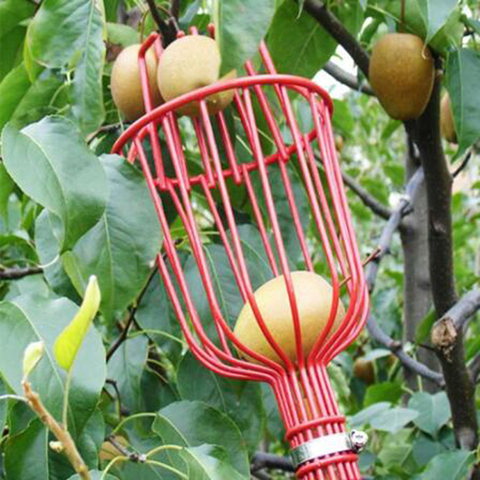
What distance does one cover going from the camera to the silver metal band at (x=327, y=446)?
0.75 metres

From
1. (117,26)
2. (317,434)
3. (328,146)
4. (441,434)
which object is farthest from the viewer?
(441,434)

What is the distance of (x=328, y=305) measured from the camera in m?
0.78

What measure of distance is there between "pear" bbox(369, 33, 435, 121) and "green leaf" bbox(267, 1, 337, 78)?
0.41 ft

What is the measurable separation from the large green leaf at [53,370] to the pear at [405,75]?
0.62 m

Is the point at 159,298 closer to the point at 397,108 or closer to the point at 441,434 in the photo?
the point at 397,108

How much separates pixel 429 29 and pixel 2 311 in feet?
1.70

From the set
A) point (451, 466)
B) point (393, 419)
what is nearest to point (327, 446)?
point (451, 466)

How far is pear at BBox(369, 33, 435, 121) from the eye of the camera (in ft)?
4.03

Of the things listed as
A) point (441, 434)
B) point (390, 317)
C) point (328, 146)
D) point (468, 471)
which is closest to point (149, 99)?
point (328, 146)

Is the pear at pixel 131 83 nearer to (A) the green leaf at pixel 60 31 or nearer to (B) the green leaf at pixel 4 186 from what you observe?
(A) the green leaf at pixel 60 31

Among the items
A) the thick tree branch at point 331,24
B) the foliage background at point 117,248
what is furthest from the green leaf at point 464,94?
the thick tree branch at point 331,24

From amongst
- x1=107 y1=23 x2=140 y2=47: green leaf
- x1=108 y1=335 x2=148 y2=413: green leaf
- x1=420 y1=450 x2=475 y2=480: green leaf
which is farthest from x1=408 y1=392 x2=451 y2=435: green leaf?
x1=107 y1=23 x2=140 y2=47: green leaf

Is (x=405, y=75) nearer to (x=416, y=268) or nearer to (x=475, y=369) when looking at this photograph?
(x=475, y=369)

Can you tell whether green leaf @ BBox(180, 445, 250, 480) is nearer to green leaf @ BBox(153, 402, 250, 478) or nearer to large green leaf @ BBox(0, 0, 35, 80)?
green leaf @ BBox(153, 402, 250, 478)
